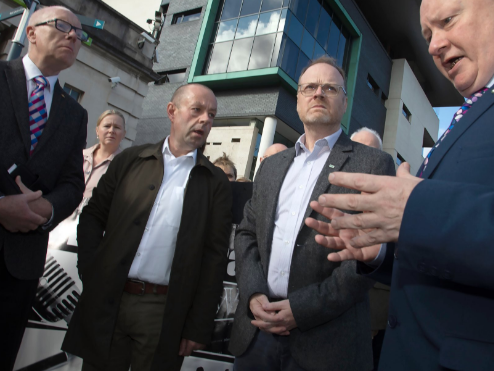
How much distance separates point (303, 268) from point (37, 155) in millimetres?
1712

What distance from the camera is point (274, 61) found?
13953 millimetres

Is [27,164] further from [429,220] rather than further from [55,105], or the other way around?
[429,220]

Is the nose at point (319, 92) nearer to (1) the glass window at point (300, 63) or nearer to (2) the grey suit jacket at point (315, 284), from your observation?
(2) the grey suit jacket at point (315, 284)

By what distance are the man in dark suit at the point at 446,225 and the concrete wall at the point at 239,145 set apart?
13.6m

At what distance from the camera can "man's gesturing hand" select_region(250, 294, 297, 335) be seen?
1721 millimetres

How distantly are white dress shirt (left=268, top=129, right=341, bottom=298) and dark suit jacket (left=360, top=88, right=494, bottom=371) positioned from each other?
0.76 meters

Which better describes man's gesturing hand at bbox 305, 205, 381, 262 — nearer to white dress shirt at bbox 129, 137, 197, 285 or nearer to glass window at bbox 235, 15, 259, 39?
white dress shirt at bbox 129, 137, 197, 285

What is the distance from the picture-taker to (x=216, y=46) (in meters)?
16.4

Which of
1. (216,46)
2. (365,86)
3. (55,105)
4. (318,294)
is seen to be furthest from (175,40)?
(318,294)

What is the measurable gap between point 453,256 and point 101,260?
1972 mm

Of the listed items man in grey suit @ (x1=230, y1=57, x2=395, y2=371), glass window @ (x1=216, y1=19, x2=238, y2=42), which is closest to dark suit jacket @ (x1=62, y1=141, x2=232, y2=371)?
man in grey suit @ (x1=230, y1=57, x2=395, y2=371)

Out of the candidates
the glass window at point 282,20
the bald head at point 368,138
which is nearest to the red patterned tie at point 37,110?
the bald head at point 368,138

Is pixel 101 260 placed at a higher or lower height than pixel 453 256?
lower

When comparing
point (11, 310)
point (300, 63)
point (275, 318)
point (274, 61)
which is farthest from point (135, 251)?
point (300, 63)
